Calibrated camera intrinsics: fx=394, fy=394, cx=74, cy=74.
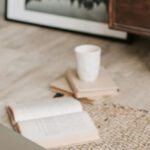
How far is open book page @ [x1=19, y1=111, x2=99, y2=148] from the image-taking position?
4.21ft

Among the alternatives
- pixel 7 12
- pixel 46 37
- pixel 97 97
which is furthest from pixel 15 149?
pixel 7 12

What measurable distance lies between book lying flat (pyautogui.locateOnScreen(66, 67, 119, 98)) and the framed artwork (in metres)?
0.63

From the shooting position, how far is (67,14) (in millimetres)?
2387

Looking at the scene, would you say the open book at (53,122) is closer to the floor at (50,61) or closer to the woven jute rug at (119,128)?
the woven jute rug at (119,128)

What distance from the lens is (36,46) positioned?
221cm

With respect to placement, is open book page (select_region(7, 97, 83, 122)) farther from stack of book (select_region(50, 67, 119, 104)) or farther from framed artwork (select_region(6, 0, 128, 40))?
framed artwork (select_region(6, 0, 128, 40))

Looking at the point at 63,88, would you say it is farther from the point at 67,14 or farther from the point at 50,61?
the point at 67,14

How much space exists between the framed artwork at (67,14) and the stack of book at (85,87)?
2.00ft

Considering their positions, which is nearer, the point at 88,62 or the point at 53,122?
the point at 53,122

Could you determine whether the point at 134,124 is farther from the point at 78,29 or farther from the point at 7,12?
the point at 7,12

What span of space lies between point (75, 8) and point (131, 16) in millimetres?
575

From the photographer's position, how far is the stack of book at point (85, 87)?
63.2 inches

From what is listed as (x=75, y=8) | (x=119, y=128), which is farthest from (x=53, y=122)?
(x=75, y=8)

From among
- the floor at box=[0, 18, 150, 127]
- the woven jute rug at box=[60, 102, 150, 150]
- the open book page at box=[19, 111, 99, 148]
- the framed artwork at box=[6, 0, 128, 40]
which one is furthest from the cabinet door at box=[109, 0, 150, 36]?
the open book page at box=[19, 111, 99, 148]
